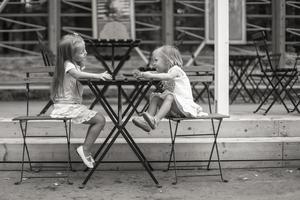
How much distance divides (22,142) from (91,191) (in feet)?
3.91

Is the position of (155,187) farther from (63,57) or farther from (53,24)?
(53,24)

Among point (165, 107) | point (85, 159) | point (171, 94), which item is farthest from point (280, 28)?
point (85, 159)

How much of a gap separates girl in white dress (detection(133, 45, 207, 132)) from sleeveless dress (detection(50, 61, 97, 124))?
0.50 m

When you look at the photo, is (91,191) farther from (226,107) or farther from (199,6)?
(199,6)

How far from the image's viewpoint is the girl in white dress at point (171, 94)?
201 inches

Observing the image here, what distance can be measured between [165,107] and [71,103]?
2.79 feet

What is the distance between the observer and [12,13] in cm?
916

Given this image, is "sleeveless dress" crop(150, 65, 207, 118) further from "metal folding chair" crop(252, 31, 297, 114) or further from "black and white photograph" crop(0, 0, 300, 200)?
"metal folding chair" crop(252, 31, 297, 114)

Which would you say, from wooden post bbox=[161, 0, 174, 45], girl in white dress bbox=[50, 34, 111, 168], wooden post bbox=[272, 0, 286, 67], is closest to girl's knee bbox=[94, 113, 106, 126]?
girl in white dress bbox=[50, 34, 111, 168]

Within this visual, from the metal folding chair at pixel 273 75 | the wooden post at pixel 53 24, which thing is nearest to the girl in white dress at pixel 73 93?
the metal folding chair at pixel 273 75

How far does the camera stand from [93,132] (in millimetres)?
5125

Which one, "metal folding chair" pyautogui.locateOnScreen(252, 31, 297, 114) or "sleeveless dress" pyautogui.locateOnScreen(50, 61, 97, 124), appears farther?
"metal folding chair" pyautogui.locateOnScreen(252, 31, 297, 114)

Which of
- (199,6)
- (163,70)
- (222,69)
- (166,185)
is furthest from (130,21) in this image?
(166,185)

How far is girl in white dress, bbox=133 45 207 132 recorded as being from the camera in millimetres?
5102
